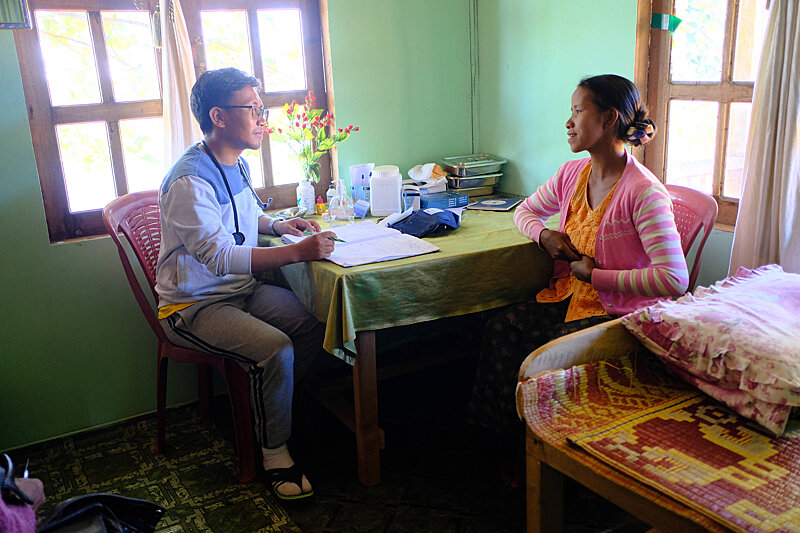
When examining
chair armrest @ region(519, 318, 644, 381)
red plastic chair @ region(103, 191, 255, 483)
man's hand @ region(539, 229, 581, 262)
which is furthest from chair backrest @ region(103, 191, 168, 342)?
chair armrest @ region(519, 318, 644, 381)

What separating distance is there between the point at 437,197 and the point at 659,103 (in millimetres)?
938

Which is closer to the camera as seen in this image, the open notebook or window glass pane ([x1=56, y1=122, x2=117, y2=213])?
the open notebook

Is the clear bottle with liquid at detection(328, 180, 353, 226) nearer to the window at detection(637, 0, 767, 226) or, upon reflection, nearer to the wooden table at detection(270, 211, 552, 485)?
the wooden table at detection(270, 211, 552, 485)

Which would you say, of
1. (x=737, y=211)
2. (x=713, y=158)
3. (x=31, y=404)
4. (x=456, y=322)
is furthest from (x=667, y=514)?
(x=31, y=404)

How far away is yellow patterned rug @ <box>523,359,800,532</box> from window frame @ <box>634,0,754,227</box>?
1.12 metres

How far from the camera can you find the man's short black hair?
7.66 feet

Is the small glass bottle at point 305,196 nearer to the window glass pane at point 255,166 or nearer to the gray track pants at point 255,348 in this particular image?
the window glass pane at point 255,166

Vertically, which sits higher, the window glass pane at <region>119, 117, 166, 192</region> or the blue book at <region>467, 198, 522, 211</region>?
the window glass pane at <region>119, 117, 166, 192</region>

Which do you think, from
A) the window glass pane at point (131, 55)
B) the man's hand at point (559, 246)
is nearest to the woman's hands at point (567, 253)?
the man's hand at point (559, 246)

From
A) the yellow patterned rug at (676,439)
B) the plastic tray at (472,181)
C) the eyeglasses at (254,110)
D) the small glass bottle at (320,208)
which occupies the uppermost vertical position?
the eyeglasses at (254,110)

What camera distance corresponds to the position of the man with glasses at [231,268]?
2.22m

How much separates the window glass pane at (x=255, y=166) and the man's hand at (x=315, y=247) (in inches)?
37.5

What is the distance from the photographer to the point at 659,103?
2.58 meters

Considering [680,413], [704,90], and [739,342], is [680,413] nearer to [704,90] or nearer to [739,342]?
[739,342]
